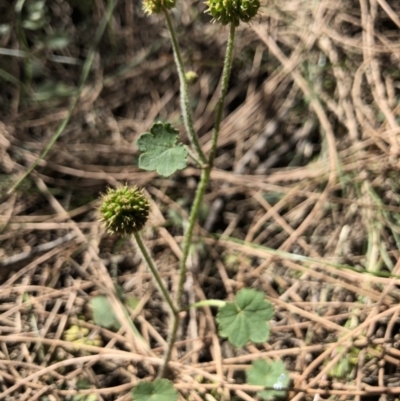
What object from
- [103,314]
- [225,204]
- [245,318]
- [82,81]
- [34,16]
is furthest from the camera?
[34,16]

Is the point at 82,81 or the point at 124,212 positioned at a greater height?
the point at 82,81

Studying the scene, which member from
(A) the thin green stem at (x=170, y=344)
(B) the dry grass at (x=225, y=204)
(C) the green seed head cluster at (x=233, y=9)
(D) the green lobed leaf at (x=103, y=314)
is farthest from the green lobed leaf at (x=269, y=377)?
(C) the green seed head cluster at (x=233, y=9)

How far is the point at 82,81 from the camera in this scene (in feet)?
8.34

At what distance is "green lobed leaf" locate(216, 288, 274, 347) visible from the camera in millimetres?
1583

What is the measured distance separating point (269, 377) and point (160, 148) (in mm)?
826

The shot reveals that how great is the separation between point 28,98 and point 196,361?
5.10 ft

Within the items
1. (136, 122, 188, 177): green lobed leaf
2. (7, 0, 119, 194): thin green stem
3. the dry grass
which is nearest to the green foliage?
the dry grass

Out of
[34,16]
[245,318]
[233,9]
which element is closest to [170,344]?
[245,318]

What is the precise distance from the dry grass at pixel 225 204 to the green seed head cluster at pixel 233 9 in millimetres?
914

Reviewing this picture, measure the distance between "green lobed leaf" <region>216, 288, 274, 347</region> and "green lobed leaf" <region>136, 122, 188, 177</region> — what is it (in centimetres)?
48

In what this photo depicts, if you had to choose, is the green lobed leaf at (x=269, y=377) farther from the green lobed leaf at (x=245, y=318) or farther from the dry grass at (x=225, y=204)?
the green lobed leaf at (x=245, y=318)

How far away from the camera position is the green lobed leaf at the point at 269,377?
1672 mm

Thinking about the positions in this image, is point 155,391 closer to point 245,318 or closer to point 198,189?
point 245,318

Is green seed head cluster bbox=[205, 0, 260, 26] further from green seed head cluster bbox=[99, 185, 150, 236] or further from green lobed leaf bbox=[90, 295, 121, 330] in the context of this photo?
green lobed leaf bbox=[90, 295, 121, 330]
